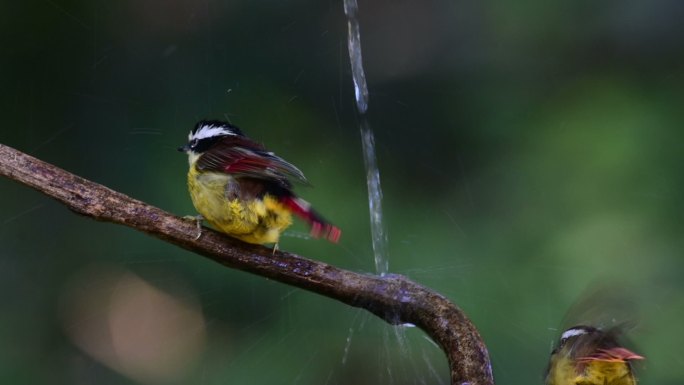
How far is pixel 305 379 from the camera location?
13.6 feet

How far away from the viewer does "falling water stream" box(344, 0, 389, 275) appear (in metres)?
4.21

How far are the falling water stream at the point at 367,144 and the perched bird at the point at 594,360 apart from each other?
4.64ft

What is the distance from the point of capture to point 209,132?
310cm

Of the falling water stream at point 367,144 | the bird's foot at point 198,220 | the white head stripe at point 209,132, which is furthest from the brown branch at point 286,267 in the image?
the falling water stream at point 367,144

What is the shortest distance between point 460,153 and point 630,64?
0.86 m

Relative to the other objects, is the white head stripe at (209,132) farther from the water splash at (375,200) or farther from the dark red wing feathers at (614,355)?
the dark red wing feathers at (614,355)

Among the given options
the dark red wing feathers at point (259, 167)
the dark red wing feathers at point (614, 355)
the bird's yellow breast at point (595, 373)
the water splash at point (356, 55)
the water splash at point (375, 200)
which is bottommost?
the bird's yellow breast at point (595, 373)

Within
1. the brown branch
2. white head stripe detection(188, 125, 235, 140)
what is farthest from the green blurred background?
the brown branch

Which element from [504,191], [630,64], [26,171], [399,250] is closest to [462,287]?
[399,250]

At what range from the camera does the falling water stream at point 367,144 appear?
421 cm

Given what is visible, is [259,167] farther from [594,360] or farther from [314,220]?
[594,360]

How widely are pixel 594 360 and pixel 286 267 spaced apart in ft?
2.48

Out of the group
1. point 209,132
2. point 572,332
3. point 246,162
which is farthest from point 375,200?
point 572,332

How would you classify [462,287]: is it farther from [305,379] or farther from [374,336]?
[305,379]
